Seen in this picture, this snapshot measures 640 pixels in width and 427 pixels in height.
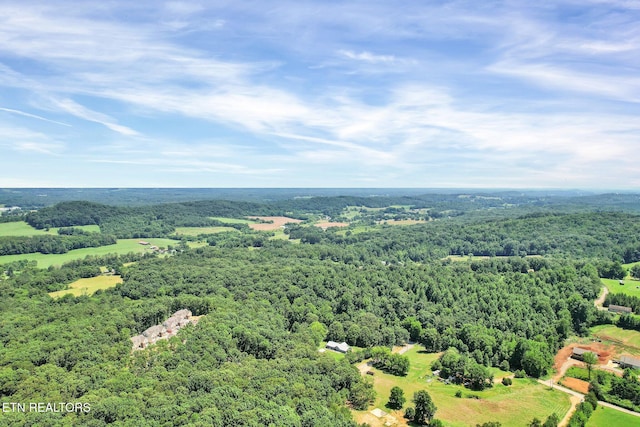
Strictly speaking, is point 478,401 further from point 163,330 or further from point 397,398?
point 163,330

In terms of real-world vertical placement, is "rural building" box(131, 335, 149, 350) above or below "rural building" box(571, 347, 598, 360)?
above

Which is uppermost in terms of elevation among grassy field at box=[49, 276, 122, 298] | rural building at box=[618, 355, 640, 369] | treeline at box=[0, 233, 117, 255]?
treeline at box=[0, 233, 117, 255]

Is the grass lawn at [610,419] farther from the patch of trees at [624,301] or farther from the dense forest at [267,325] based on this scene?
the patch of trees at [624,301]

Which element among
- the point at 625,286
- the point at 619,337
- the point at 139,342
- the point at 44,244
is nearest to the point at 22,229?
the point at 44,244

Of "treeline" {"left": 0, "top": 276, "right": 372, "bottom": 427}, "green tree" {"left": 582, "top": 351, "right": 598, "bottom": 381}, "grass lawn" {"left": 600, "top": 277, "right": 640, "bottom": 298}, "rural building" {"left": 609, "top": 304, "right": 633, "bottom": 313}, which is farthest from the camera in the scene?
→ "grass lawn" {"left": 600, "top": 277, "right": 640, "bottom": 298}

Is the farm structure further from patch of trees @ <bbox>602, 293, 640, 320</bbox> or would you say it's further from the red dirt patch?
patch of trees @ <bbox>602, 293, 640, 320</bbox>

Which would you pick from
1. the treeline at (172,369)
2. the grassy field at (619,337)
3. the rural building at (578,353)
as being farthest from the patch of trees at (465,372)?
the grassy field at (619,337)

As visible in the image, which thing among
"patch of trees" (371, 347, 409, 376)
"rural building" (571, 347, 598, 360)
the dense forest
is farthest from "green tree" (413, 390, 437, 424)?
"rural building" (571, 347, 598, 360)
